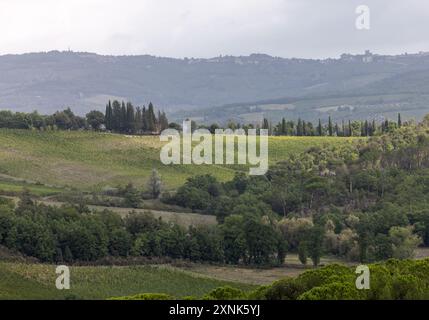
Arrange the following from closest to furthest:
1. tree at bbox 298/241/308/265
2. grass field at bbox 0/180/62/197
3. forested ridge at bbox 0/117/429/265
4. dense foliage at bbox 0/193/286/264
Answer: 1. dense foliage at bbox 0/193/286/264
2. forested ridge at bbox 0/117/429/265
3. tree at bbox 298/241/308/265
4. grass field at bbox 0/180/62/197

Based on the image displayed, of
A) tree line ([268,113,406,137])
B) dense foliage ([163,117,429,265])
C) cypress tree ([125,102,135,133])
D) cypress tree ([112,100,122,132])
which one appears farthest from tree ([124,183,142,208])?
tree line ([268,113,406,137])

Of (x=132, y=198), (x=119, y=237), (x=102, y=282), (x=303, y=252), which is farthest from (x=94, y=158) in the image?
(x=102, y=282)

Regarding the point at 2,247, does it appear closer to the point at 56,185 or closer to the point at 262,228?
the point at 262,228

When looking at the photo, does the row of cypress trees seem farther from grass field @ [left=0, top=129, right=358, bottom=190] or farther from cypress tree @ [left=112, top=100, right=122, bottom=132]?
grass field @ [left=0, top=129, right=358, bottom=190]

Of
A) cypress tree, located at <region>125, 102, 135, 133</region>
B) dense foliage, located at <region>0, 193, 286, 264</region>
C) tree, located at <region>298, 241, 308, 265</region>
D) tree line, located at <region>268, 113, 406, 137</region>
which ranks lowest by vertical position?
tree, located at <region>298, 241, 308, 265</region>

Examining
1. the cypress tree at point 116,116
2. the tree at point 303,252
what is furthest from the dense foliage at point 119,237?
the cypress tree at point 116,116

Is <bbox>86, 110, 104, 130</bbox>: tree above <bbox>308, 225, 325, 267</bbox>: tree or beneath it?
above
